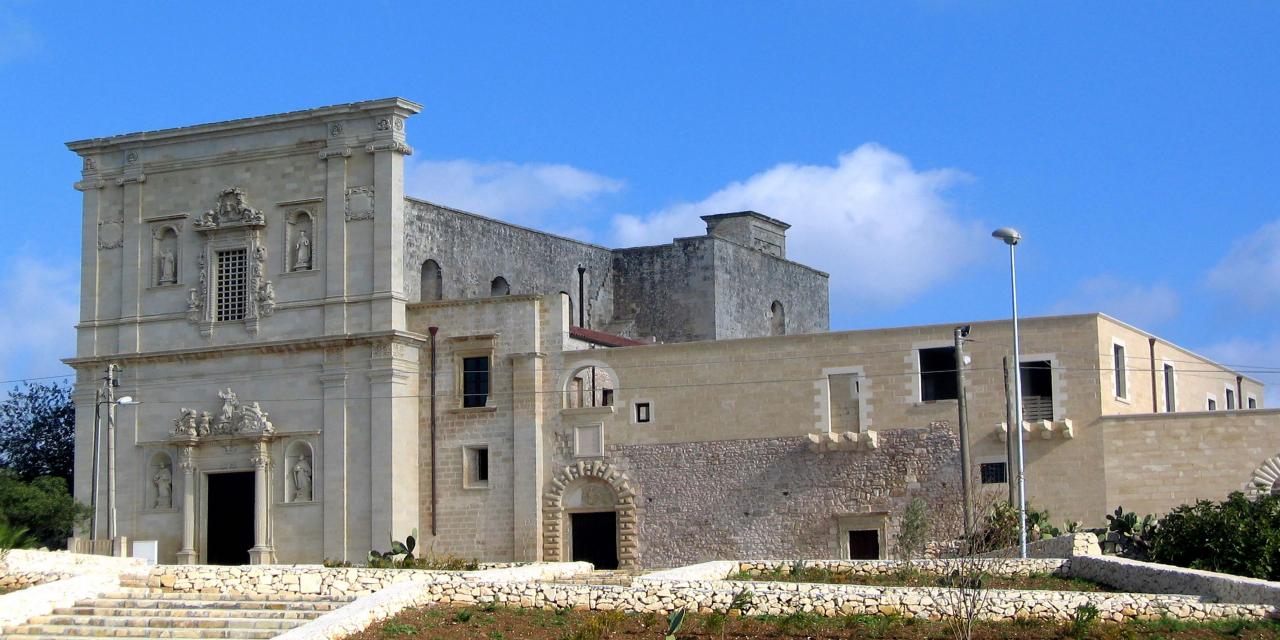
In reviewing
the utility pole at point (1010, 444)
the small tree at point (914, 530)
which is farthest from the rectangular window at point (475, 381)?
the utility pole at point (1010, 444)

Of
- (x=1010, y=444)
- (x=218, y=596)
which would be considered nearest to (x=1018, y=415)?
(x=1010, y=444)

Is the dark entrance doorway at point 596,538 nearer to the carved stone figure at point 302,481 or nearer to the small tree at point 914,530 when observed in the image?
the carved stone figure at point 302,481

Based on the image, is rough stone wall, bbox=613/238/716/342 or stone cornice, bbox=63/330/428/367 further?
rough stone wall, bbox=613/238/716/342

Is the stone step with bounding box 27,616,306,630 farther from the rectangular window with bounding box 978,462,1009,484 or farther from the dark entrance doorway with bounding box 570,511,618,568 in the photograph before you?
the rectangular window with bounding box 978,462,1009,484

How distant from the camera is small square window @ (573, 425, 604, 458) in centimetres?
4466

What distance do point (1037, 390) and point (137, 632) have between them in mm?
21363

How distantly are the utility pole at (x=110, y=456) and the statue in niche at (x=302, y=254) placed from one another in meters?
5.34

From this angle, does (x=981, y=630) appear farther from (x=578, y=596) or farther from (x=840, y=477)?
(x=840, y=477)

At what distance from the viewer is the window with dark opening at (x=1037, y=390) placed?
4103 centimetres

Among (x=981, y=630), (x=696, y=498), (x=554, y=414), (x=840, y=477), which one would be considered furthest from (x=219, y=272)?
(x=981, y=630)

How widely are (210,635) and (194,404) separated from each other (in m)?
20.3

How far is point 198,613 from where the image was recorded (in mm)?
29047

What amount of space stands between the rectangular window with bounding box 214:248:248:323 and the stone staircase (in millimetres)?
17906

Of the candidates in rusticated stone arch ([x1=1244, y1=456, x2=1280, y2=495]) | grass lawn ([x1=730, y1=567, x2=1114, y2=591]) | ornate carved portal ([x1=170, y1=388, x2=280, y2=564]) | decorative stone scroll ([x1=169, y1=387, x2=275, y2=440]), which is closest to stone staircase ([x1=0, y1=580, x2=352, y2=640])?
grass lawn ([x1=730, y1=567, x2=1114, y2=591])
